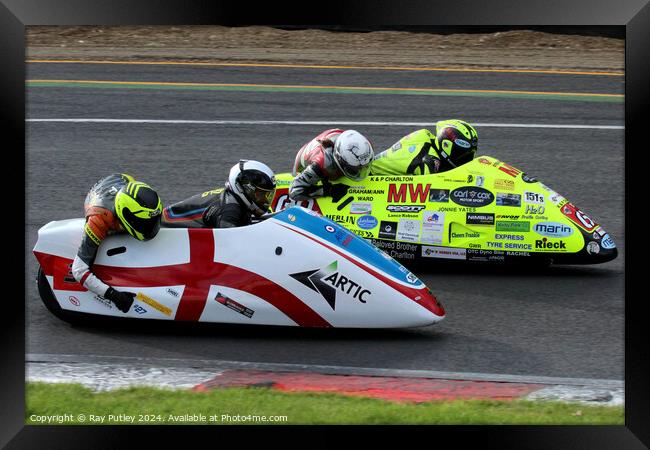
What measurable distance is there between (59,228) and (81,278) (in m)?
0.59

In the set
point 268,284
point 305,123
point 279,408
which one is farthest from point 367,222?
point 305,123

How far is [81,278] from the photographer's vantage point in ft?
24.6

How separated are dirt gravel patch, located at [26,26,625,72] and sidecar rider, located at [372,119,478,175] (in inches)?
257

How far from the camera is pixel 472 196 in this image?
9.15m

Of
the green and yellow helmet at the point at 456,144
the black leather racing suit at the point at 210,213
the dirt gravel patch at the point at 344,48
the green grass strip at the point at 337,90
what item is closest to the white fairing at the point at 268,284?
the black leather racing suit at the point at 210,213

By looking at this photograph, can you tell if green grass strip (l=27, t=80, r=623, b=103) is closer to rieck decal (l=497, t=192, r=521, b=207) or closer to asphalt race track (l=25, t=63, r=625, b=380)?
asphalt race track (l=25, t=63, r=625, b=380)

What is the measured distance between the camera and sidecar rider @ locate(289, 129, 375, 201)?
916 centimetres

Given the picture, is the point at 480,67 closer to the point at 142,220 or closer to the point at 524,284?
the point at 524,284

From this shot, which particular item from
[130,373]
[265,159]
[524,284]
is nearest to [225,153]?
[265,159]

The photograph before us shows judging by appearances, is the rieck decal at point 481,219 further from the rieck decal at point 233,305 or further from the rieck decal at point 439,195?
the rieck decal at point 233,305

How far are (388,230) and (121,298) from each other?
8.51 feet

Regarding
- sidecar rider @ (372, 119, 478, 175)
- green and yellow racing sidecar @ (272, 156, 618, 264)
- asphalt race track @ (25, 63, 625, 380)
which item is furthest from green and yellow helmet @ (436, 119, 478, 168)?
asphalt race track @ (25, 63, 625, 380)

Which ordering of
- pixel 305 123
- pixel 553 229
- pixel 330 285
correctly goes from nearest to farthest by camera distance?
pixel 330 285
pixel 553 229
pixel 305 123

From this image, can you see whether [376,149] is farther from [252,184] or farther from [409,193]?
[252,184]
